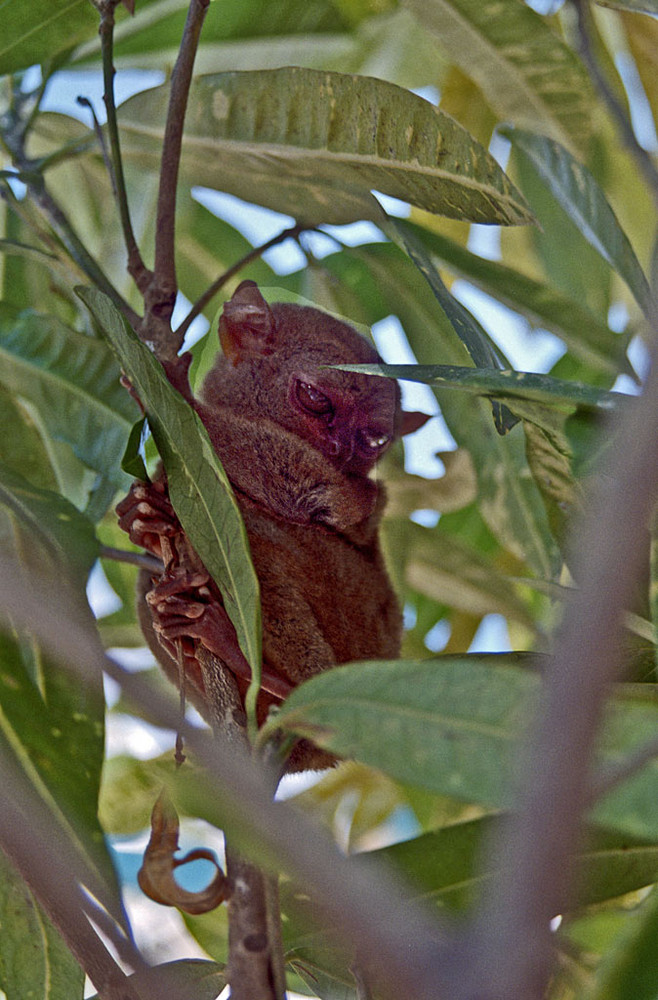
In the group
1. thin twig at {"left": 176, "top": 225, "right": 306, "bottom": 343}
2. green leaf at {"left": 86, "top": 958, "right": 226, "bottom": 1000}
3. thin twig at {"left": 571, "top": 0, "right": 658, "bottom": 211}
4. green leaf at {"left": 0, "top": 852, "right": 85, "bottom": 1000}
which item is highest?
thin twig at {"left": 571, "top": 0, "right": 658, "bottom": 211}

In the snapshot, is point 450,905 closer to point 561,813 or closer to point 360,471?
point 360,471

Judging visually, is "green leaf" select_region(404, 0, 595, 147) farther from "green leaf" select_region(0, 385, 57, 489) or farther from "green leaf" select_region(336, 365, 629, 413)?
"green leaf" select_region(336, 365, 629, 413)

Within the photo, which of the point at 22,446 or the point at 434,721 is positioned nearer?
the point at 434,721

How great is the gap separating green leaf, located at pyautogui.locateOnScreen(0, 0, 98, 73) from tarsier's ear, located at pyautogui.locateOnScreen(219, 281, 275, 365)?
0.59 metres

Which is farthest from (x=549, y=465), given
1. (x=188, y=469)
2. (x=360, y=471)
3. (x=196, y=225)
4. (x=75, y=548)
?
(x=196, y=225)

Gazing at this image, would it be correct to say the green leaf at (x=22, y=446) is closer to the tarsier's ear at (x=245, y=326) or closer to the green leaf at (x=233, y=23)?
the tarsier's ear at (x=245, y=326)

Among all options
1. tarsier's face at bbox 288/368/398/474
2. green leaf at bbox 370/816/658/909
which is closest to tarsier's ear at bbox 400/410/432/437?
tarsier's face at bbox 288/368/398/474

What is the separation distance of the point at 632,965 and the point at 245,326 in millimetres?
1427

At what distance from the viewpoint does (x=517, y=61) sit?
8.82ft

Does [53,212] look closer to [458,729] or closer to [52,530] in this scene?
[52,530]

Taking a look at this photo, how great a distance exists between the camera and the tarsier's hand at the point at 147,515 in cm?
167

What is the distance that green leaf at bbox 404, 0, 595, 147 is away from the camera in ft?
8.56

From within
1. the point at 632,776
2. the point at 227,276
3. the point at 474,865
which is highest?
the point at 227,276

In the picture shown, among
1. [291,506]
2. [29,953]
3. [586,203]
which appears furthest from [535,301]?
[29,953]
